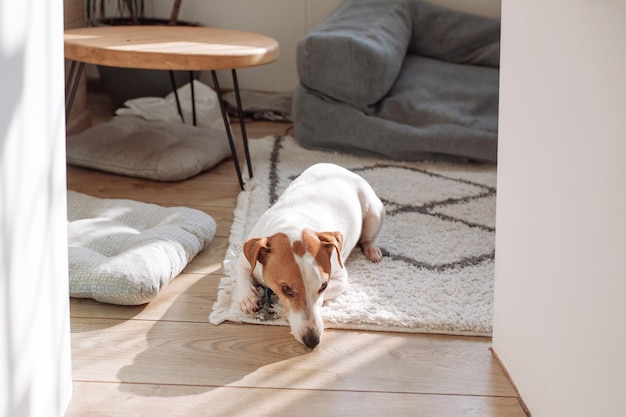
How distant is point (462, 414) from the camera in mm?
1526

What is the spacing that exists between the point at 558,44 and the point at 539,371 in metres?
0.54

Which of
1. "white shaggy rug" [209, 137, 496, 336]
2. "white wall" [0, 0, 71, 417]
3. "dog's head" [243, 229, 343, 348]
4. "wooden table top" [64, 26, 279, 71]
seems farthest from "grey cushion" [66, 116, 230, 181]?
"white wall" [0, 0, 71, 417]

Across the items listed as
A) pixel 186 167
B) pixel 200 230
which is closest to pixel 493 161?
pixel 186 167

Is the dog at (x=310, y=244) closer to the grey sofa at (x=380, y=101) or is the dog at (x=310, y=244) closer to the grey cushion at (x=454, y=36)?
the grey sofa at (x=380, y=101)

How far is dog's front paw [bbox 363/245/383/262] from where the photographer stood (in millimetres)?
2197

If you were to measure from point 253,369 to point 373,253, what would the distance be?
633 mm

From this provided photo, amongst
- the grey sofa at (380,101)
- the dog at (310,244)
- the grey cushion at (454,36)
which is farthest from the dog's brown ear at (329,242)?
the grey cushion at (454,36)

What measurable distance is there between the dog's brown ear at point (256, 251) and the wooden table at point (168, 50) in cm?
88

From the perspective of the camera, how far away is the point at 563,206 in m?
1.29

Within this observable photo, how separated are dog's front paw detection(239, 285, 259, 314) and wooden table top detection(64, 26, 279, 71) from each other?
34.2 inches

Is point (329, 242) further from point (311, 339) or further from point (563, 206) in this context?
point (563, 206)

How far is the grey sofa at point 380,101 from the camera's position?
310 cm

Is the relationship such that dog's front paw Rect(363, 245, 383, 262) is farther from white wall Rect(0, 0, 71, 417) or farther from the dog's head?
white wall Rect(0, 0, 71, 417)

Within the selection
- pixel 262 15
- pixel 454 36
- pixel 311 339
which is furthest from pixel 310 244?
pixel 262 15
